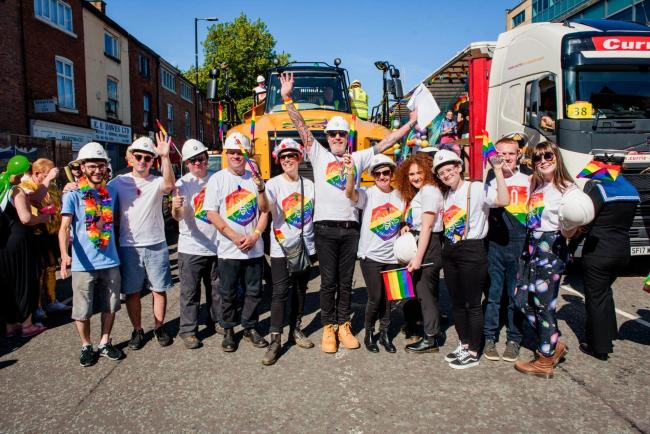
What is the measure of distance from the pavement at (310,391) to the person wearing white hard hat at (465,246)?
34 centimetres

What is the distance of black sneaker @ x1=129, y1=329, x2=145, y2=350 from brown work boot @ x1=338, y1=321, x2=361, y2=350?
75.2 inches

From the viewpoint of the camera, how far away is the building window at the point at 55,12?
1646 centimetres

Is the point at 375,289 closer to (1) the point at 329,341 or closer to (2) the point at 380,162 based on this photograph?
(1) the point at 329,341

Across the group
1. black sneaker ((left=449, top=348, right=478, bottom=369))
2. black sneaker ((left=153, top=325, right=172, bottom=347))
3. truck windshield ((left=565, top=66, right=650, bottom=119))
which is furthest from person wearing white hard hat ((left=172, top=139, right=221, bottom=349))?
truck windshield ((left=565, top=66, right=650, bottom=119))

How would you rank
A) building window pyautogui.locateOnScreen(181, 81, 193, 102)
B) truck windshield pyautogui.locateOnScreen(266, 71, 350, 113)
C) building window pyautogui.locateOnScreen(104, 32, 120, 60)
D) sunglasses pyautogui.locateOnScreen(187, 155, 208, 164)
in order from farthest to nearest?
building window pyautogui.locateOnScreen(181, 81, 193, 102)
building window pyautogui.locateOnScreen(104, 32, 120, 60)
truck windshield pyautogui.locateOnScreen(266, 71, 350, 113)
sunglasses pyautogui.locateOnScreen(187, 155, 208, 164)

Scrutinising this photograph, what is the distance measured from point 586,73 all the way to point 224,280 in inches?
225

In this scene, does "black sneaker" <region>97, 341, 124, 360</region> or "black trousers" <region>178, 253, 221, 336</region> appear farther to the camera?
"black trousers" <region>178, 253, 221, 336</region>

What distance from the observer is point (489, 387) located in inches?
144

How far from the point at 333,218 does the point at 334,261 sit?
0.39 m

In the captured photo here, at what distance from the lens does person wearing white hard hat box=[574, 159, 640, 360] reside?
4.12m

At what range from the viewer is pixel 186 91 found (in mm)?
36656

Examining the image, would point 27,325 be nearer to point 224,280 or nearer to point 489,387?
point 224,280

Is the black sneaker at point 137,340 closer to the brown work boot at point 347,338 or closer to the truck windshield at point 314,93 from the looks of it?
the brown work boot at point 347,338

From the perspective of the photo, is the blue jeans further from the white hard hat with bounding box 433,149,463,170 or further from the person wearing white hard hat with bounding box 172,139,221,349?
the person wearing white hard hat with bounding box 172,139,221,349
